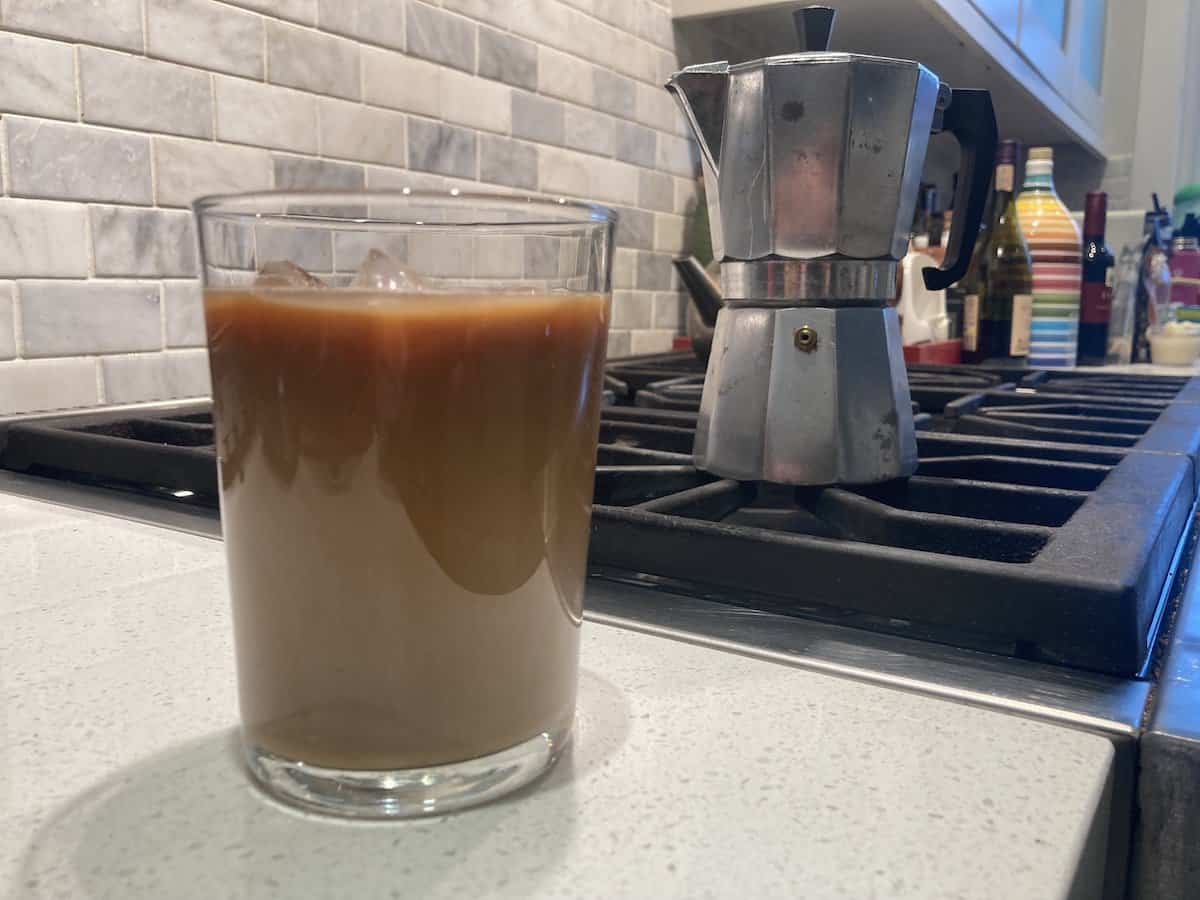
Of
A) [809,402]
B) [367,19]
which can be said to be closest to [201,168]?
[367,19]

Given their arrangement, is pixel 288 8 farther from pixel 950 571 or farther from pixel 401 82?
pixel 950 571

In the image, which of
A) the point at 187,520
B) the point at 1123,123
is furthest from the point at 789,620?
the point at 1123,123

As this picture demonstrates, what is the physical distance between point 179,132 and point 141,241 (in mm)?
100

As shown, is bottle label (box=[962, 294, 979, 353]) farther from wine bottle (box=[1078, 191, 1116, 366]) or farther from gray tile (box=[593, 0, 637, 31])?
gray tile (box=[593, 0, 637, 31])

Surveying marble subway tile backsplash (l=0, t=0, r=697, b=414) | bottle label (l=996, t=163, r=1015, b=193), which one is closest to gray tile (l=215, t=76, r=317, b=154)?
marble subway tile backsplash (l=0, t=0, r=697, b=414)

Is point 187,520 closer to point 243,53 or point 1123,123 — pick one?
point 243,53

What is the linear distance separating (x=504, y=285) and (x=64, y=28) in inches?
27.2

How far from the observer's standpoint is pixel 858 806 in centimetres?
24

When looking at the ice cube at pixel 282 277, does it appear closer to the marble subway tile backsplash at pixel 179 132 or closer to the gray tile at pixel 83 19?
the marble subway tile backsplash at pixel 179 132

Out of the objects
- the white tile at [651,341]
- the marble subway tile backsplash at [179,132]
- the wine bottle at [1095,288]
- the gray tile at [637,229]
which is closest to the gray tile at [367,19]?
the marble subway tile backsplash at [179,132]

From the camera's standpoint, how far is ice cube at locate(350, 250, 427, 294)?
0.75 ft

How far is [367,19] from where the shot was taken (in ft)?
3.23

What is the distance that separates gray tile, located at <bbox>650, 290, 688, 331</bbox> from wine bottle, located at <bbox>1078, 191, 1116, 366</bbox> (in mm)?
692

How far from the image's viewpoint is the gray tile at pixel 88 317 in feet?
2.49
